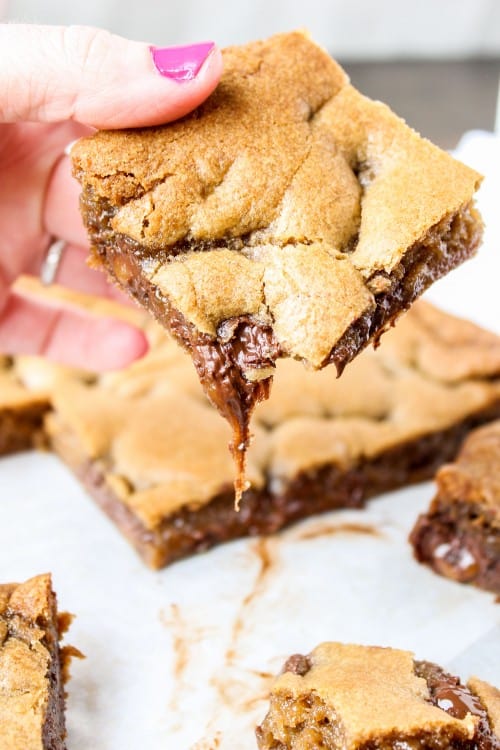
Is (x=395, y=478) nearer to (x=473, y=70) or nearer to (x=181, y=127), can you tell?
(x=181, y=127)

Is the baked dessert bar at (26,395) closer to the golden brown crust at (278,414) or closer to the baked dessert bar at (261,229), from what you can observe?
the golden brown crust at (278,414)

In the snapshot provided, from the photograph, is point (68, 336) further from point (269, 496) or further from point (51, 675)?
point (51, 675)

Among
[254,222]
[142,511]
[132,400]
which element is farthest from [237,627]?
[254,222]

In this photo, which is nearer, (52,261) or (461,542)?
(461,542)

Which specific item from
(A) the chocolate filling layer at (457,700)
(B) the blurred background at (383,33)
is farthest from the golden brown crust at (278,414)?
(B) the blurred background at (383,33)

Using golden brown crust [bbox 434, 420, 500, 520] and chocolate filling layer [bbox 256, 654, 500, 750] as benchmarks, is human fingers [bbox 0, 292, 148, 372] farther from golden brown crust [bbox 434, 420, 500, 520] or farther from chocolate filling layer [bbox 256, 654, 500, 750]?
chocolate filling layer [bbox 256, 654, 500, 750]

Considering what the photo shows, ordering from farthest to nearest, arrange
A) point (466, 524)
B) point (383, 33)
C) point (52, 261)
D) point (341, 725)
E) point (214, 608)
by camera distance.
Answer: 1. point (383, 33)
2. point (52, 261)
3. point (466, 524)
4. point (214, 608)
5. point (341, 725)

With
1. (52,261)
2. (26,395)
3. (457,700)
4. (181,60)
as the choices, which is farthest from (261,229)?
(26,395)

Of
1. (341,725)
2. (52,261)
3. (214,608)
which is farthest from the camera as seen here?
(52,261)
